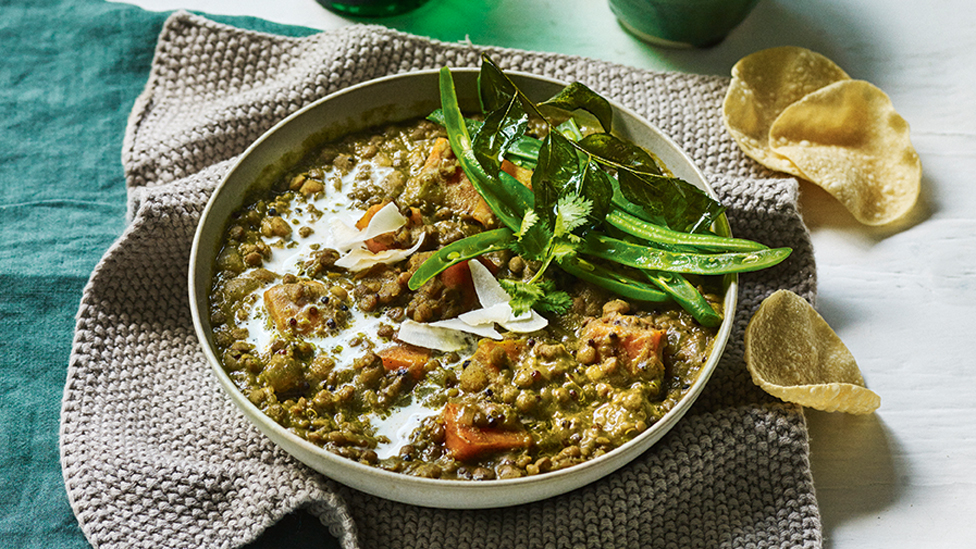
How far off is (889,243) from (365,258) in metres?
2.02

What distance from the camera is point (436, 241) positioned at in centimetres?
282

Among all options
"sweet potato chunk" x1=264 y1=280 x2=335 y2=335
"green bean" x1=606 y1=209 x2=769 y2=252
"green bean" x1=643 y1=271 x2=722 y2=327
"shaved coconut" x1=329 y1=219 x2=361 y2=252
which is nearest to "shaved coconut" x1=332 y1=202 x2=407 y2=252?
"shaved coconut" x1=329 y1=219 x2=361 y2=252

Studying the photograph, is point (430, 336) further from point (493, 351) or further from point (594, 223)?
point (594, 223)

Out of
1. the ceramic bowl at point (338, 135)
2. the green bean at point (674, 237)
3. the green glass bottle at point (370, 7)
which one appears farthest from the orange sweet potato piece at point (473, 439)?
the green glass bottle at point (370, 7)

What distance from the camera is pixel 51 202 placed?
131 inches

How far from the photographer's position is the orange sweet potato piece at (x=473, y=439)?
2369 mm

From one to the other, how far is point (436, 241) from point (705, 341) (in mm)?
897

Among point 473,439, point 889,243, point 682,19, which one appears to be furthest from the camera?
point 682,19

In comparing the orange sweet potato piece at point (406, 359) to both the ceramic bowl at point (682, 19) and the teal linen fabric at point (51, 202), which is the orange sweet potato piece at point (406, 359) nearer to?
the teal linen fabric at point (51, 202)

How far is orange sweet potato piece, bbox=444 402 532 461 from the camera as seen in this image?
2.37 meters

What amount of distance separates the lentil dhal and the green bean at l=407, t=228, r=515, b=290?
78 millimetres

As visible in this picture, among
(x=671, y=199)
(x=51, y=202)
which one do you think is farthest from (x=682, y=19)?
(x=51, y=202)

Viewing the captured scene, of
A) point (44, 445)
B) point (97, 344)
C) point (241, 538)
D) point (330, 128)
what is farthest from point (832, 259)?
point (44, 445)

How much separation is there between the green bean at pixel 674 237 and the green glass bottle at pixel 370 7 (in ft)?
5.88
